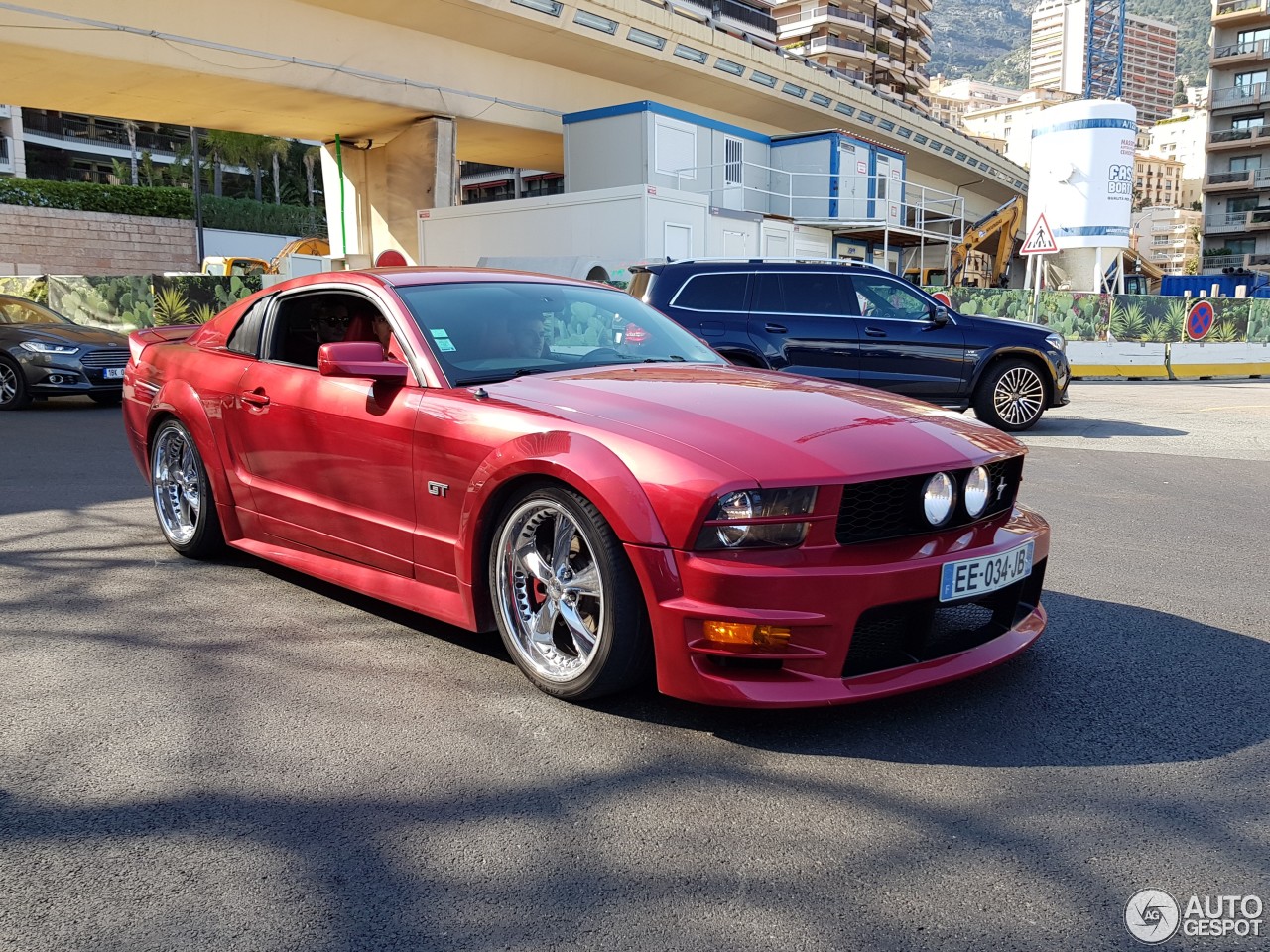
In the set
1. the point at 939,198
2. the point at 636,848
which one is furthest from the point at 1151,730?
the point at 939,198

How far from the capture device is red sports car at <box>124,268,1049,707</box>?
3.06 meters

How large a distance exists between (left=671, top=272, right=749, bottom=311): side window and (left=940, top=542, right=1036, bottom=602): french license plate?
7.24 m

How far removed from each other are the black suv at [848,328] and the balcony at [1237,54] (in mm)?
90281

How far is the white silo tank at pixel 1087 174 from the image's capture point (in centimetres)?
3053

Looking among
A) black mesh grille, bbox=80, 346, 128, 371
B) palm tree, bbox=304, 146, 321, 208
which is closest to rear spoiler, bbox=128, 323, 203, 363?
black mesh grille, bbox=80, 346, 128, 371

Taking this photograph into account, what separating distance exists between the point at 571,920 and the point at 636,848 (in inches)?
13.4

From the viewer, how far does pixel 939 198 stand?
179ft

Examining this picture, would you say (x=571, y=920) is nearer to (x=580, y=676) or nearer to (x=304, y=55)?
(x=580, y=676)

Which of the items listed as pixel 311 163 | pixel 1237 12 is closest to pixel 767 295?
pixel 311 163

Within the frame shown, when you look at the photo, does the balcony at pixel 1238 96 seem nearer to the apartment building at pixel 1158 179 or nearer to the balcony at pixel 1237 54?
the balcony at pixel 1237 54

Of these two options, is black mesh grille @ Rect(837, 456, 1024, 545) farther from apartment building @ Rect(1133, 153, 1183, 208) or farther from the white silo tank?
apartment building @ Rect(1133, 153, 1183, 208)

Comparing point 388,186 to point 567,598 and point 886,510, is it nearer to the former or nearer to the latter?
point 567,598

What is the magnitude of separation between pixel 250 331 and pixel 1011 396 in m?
8.60

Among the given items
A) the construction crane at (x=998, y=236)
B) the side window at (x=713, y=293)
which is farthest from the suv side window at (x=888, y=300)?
the construction crane at (x=998, y=236)
